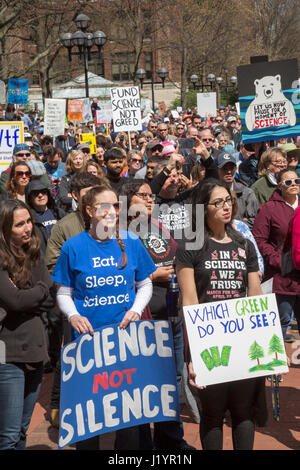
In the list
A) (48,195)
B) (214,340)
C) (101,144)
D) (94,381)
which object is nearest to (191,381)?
(214,340)

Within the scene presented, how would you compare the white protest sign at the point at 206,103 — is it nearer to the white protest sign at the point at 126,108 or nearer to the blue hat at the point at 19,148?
the white protest sign at the point at 126,108

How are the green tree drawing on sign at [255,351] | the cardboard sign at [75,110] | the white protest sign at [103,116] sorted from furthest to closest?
the white protest sign at [103,116] < the cardboard sign at [75,110] < the green tree drawing on sign at [255,351]

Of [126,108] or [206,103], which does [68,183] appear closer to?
[126,108]

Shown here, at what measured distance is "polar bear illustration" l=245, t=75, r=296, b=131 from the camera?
959cm

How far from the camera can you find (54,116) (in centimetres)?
1488

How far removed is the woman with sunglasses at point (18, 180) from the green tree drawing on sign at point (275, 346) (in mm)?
3753

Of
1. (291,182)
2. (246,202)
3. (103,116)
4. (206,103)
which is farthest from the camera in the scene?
(206,103)

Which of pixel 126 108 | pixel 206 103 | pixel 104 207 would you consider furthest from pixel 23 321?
pixel 206 103

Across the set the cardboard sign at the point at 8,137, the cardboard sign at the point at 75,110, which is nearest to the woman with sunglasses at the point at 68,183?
the cardboard sign at the point at 8,137

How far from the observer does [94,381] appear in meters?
3.79

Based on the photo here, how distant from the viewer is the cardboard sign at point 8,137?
31.7 feet

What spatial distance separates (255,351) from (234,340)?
0.44 ft

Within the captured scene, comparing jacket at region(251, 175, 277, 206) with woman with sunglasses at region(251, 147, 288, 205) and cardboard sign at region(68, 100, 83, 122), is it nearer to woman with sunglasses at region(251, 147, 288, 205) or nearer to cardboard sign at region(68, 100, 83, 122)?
woman with sunglasses at region(251, 147, 288, 205)

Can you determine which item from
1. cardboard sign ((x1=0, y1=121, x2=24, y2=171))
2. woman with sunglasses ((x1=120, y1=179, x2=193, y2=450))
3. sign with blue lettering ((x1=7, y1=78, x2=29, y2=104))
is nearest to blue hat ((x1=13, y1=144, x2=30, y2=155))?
cardboard sign ((x1=0, y1=121, x2=24, y2=171))
